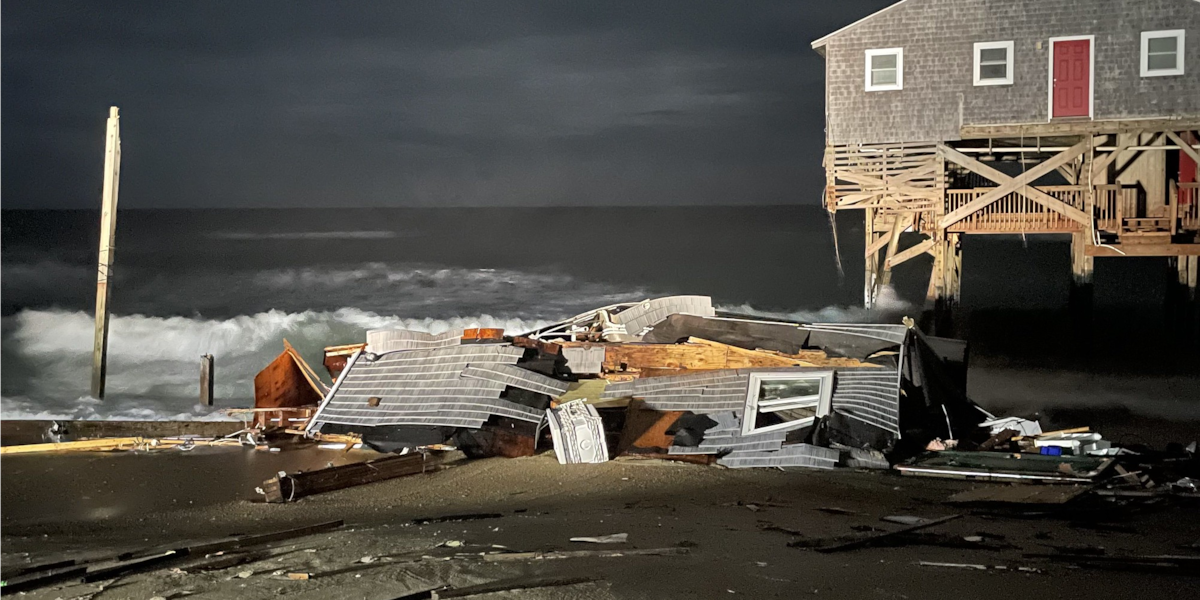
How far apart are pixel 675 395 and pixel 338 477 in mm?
4548

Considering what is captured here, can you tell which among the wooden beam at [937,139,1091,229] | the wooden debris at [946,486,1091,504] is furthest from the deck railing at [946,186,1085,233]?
the wooden debris at [946,486,1091,504]

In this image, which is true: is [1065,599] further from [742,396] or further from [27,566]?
[27,566]

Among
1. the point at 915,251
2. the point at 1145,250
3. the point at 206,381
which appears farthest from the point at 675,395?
the point at 1145,250

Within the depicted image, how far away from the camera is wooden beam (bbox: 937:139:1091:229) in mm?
26000

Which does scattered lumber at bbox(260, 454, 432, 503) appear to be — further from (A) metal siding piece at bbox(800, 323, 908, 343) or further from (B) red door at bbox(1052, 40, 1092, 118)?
(B) red door at bbox(1052, 40, 1092, 118)

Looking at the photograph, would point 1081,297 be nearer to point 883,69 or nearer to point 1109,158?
point 1109,158

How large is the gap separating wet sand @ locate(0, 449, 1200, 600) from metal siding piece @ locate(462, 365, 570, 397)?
44.3 inches

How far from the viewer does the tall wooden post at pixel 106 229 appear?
65.8 feet

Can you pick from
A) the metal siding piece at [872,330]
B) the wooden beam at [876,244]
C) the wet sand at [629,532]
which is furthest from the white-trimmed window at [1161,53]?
the wet sand at [629,532]

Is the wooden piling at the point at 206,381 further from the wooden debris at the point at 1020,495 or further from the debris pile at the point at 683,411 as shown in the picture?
the wooden debris at the point at 1020,495

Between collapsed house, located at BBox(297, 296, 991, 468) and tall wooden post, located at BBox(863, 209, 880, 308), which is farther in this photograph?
tall wooden post, located at BBox(863, 209, 880, 308)

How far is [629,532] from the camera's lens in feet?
34.0

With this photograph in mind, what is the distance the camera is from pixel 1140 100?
83.6 feet

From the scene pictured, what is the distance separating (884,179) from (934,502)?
1570cm
